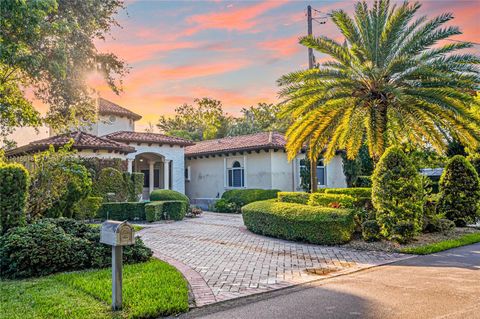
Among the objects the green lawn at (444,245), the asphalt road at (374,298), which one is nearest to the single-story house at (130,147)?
the green lawn at (444,245)

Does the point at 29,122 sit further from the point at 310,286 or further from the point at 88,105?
the point at 310,286

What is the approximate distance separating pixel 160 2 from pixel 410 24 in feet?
28.5

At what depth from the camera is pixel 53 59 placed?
1324cm

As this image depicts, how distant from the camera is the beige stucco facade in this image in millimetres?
24328

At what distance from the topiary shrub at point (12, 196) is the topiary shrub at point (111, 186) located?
10.8 m

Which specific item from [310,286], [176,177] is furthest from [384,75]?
[176,177]

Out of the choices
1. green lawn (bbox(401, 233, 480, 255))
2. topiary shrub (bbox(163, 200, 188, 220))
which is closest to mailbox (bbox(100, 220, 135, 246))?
green lawn (bbox(401, 233, 480, 255))

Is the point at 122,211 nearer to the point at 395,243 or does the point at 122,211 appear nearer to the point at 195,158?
the point at 195,158

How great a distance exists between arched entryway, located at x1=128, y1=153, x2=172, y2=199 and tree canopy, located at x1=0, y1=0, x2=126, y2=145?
1080 cm

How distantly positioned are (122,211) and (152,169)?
11.4 m

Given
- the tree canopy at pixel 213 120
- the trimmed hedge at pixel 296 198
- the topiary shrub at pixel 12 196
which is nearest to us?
the topiary shrub at pixel 12 196

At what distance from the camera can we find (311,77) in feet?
43.2

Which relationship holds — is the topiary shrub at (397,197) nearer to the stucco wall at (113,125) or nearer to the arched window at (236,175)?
the arched window at (236,175)

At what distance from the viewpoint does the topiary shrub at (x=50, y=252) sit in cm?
727
